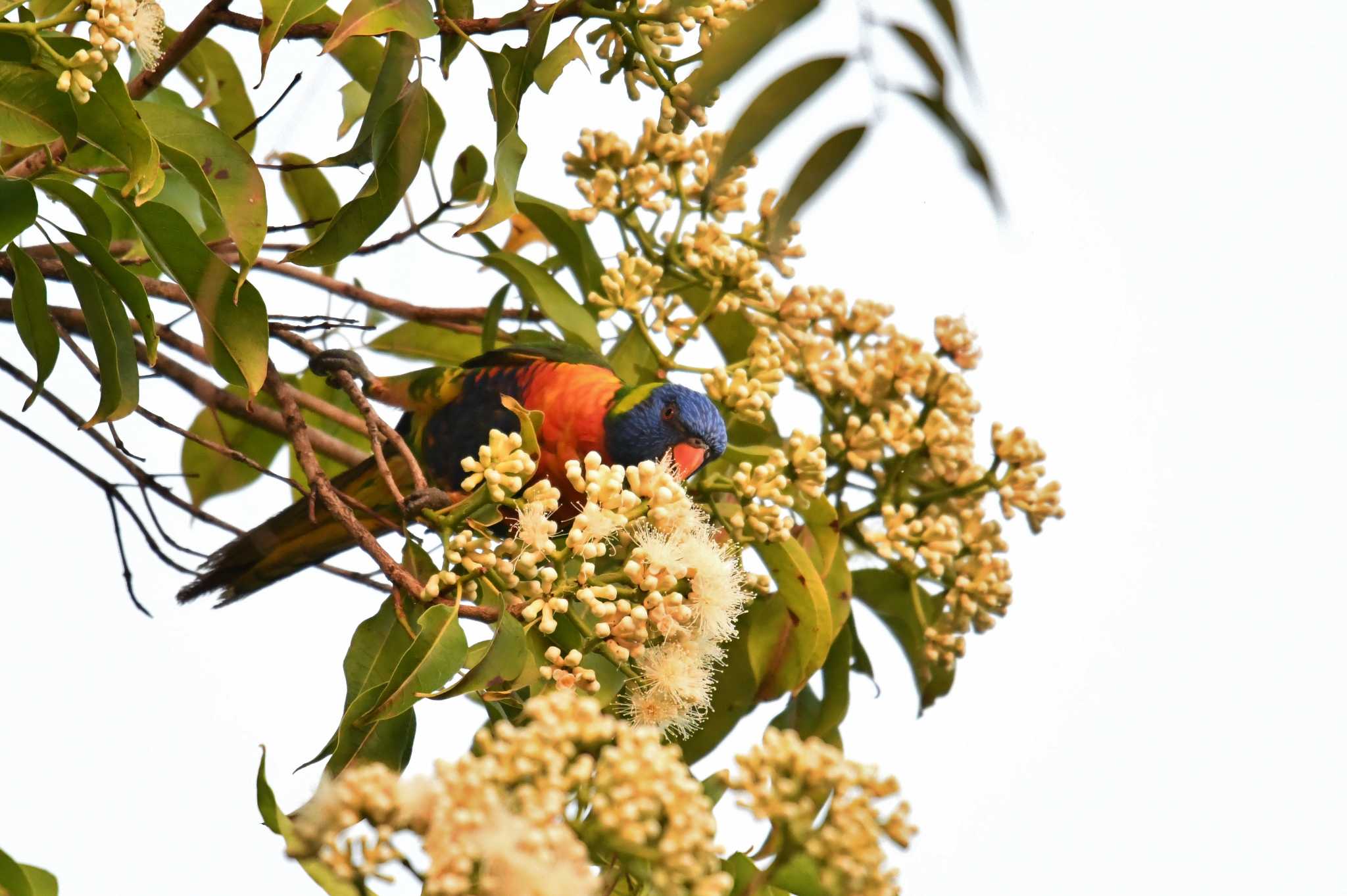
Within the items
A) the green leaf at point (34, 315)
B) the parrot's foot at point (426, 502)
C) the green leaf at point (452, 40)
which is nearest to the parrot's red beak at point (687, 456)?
the parrot's foot at point (426, 502)

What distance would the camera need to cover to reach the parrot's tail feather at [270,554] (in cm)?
218

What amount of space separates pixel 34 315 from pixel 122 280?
138 millimetres

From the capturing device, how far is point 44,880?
140 cm

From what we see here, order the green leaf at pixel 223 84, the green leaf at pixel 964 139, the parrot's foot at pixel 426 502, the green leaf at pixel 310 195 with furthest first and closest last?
1. the green leaf at pixel 310 195
2. the green leaf at pixel 223 84
3. the parrot's foot at pixel 426 502
4. the green leaf at pixel 964 139

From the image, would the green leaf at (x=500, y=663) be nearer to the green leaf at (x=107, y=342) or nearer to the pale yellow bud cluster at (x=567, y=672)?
the pale yellow bud cluster at (x=567, y=672)

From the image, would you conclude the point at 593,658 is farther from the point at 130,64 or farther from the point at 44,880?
the point at 130,64

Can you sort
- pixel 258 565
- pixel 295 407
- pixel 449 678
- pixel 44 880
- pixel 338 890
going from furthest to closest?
1. pixel 258 565
2. pixel 295 407
3. pixel 44 880
4. pixel 449 678
5. pixel 338 890

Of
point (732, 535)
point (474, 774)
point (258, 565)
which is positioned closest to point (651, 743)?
point (474, 774)

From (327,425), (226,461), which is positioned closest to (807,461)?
(327,425)

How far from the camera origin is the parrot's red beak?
6.62 feet

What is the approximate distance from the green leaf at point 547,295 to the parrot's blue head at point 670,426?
13cm

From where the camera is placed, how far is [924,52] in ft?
2.35

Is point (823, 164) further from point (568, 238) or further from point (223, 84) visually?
point (223, 84)

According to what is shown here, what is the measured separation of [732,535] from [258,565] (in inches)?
36.8
